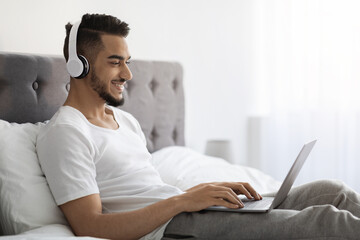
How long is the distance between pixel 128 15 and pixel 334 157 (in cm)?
164

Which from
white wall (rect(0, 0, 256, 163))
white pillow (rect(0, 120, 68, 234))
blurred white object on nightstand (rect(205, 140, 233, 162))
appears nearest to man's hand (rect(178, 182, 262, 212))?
white pillow (rect(0, 120, 68, 234))

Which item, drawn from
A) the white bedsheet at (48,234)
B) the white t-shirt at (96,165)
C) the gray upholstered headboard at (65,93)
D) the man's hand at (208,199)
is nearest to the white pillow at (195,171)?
the gray upholstered headboard at (65,93)

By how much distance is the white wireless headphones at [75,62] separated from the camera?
1.70 metres

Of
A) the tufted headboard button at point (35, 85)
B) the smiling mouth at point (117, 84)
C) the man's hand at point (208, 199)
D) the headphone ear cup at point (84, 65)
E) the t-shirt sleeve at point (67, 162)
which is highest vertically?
the headphone ear cup at point (84, 65)

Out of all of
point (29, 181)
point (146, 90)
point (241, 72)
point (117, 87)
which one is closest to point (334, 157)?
point (241, 72)

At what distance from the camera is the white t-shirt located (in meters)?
1.49

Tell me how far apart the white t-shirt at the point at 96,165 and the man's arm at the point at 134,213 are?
0.11 ft

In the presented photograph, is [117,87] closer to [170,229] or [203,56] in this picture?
[170,229]

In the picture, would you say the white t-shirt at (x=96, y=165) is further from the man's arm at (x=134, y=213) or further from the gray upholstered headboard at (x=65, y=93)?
the gray upholstered headboard at (x=65, y=93)

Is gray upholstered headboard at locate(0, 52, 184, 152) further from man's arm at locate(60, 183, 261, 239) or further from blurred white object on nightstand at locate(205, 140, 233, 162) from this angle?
man's arm at locate(60, 183, 261, 239)

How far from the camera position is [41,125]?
5.91ft

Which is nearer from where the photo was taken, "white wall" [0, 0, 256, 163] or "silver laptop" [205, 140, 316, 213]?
"silver laptop" [205, 140, 316, 213]

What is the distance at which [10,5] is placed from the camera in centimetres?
205

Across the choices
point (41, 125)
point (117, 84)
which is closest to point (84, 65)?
point (117, 84)
